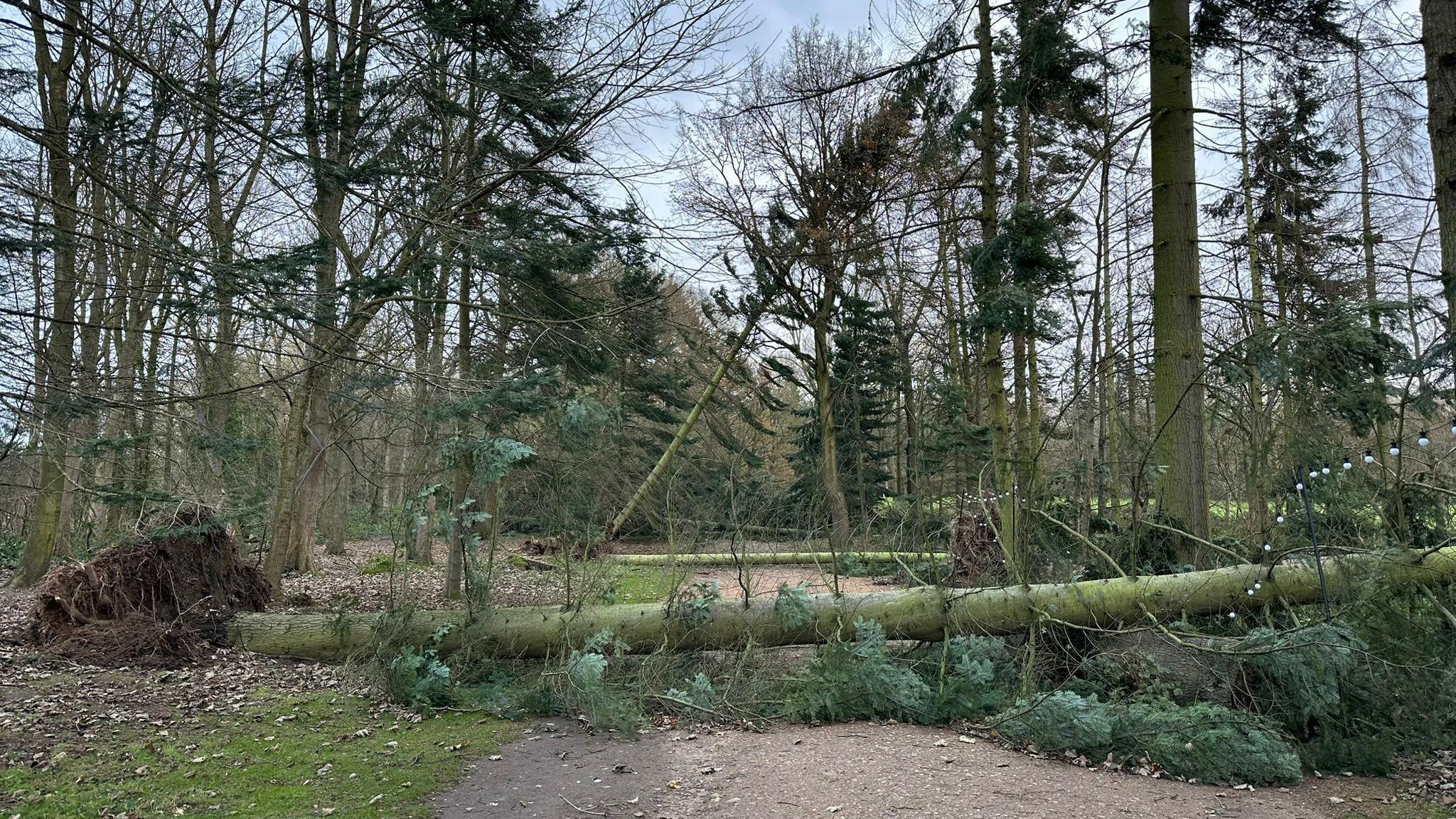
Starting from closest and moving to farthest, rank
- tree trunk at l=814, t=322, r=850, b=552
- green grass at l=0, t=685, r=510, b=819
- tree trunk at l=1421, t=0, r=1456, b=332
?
green grass at l=0, t=685, r=510, b=819, tree trunk at l=1421, t=0, r=1456, b=332, tree trunk at l=814, t=322, r=850, b=552

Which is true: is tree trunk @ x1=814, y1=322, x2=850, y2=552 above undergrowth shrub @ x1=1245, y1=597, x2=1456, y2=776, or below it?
above

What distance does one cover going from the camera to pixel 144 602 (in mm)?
8008

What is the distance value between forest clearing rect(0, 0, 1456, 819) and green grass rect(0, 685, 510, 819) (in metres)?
0.04

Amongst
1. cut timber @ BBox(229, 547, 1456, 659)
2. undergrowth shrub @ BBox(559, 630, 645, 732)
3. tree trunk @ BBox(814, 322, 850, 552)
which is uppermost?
tree trunk @ BBox(814, 322, 850, 552)

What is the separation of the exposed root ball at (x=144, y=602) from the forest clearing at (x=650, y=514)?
38mm

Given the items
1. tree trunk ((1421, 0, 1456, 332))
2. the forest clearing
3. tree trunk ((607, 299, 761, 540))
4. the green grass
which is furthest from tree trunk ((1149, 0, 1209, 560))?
tree trunk ((607, 299, 761, 540))

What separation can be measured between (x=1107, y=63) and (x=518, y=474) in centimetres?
814

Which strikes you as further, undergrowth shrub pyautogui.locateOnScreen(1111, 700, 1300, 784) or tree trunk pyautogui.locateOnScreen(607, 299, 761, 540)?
tree trunk pyautogui.locateOnScreen(607, 299, 761, 540)

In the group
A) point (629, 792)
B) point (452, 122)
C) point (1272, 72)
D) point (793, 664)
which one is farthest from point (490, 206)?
point (1272, 72)

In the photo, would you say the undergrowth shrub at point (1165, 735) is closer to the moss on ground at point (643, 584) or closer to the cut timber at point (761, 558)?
the cut timber at point (761, 558)

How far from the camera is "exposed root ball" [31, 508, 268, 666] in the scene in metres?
7.54

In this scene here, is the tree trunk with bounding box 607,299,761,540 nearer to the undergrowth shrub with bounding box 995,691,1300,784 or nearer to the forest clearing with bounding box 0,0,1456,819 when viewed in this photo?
the forest clearing with bounding box 0,0,1456,819

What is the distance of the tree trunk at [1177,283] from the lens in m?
7.54

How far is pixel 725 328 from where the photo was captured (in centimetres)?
1862
